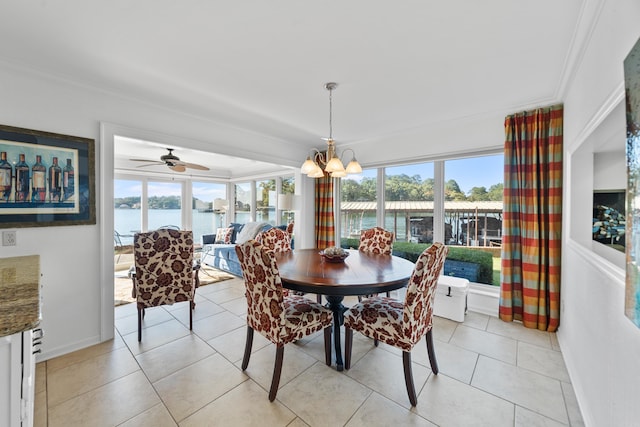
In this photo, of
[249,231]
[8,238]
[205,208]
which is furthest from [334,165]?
[205,208]

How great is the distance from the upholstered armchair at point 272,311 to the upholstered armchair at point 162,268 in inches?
45.4

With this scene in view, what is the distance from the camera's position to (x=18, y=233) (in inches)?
80.4

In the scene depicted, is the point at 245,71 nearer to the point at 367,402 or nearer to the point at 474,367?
the point at 367,402

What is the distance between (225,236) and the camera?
587cm

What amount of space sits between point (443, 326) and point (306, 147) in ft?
Answer: 10.9

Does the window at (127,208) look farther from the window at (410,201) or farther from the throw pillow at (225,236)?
the window at (410,201)

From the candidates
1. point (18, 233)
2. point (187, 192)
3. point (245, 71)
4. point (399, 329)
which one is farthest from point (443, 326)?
point (187, 192)

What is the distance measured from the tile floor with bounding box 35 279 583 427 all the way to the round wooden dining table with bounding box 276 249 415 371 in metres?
0.37

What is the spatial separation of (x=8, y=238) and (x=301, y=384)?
100 inches

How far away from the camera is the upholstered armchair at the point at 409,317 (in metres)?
1.65

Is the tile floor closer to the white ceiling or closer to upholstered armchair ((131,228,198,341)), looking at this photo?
upholstered armchair ((131,228,198,341))

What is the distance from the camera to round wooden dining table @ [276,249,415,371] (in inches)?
69.2

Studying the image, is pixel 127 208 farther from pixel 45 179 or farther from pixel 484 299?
pixel 484 299

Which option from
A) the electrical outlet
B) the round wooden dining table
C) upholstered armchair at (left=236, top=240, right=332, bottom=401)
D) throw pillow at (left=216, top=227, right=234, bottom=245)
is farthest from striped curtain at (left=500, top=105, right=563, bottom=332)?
throw pillow at (left=216, top=227, right=234, bottom=245)
